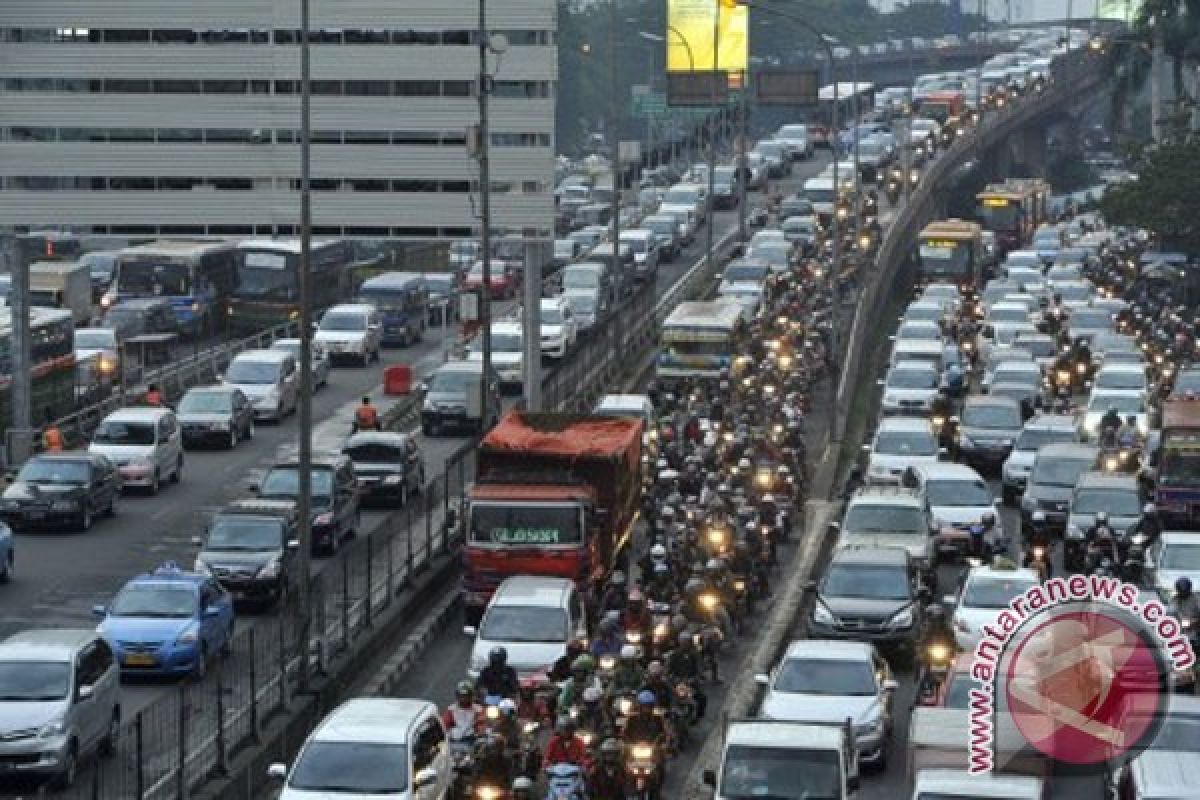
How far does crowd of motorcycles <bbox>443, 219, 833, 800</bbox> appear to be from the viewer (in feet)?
105

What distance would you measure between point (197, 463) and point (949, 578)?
16.0m

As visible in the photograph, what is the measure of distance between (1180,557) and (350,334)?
3467 cm

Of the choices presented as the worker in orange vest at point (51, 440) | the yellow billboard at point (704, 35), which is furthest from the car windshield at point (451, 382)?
the yellow billboard at point (704, 35)

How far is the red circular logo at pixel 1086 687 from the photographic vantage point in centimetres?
3022

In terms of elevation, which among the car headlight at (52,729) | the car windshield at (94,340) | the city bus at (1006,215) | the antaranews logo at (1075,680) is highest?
the antaranews logo at (1075,680)

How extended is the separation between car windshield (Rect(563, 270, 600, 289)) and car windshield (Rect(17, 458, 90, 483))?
33669 millimetres

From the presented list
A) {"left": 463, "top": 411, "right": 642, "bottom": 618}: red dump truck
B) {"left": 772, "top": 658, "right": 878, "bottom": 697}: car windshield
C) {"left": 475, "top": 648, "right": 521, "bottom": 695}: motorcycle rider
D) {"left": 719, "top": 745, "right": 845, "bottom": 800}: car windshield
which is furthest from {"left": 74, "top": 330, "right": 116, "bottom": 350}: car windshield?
{"left": 719, "top": 745, "right": 845, "bottom": 800}: car windshield

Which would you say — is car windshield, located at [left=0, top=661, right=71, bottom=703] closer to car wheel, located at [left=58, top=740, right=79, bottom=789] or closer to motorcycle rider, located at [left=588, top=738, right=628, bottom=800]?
car wheel, located at [left=58, top=740, right=79, bottom=789]

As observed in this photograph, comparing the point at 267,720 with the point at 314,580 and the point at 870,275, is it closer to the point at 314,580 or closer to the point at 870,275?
the point at 314,580

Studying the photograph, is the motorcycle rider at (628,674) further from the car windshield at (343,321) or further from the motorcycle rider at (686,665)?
the car windshield at (343,321)

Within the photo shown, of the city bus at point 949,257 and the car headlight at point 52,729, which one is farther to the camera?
the city bus at point 949,257

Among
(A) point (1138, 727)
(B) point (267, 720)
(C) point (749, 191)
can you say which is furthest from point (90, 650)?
(C) point (749, 191)

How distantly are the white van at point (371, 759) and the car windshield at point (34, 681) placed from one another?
3.21 meters

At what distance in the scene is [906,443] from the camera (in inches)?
2231
